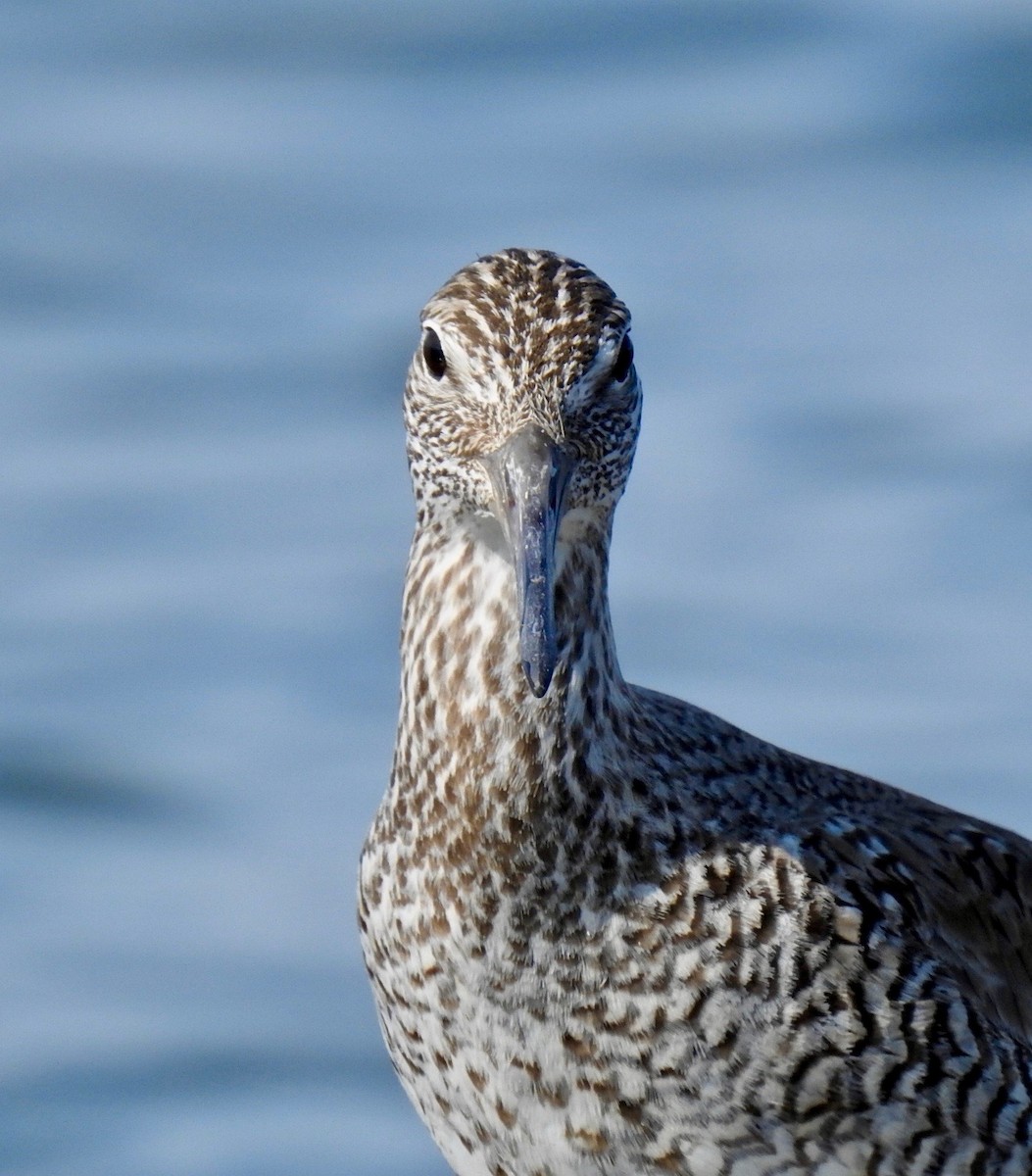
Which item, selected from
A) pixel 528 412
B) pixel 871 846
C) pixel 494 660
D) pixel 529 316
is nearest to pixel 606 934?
pixel 494 660

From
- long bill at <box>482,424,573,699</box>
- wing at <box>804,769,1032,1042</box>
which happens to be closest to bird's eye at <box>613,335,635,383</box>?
long bill at <box>482,424,573,699</box>

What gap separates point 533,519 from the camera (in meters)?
5.84

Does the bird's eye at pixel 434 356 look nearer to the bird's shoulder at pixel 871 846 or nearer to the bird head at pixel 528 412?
the bird head at pixel 528 412

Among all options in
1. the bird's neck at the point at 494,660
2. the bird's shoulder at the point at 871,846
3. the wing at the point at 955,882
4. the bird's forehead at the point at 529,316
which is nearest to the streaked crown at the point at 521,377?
the bird's forehead at the point at 529,316

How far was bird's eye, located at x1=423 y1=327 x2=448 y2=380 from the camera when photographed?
611 centimetres

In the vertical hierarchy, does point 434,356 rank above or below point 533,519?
above

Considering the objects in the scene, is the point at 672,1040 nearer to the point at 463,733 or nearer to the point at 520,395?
the point at 463,733

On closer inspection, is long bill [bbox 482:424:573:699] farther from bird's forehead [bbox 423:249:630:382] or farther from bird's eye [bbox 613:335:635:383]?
bird's eye [bbox 613:335:635:383]

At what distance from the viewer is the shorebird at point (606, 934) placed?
6281 mm

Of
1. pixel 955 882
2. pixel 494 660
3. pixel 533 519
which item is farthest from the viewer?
pixel 955 882

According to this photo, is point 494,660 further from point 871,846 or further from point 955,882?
point 955,882

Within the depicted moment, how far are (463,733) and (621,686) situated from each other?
37 cm

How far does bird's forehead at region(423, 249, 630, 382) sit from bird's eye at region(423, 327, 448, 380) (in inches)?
1.3

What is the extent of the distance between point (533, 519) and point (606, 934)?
102cm
